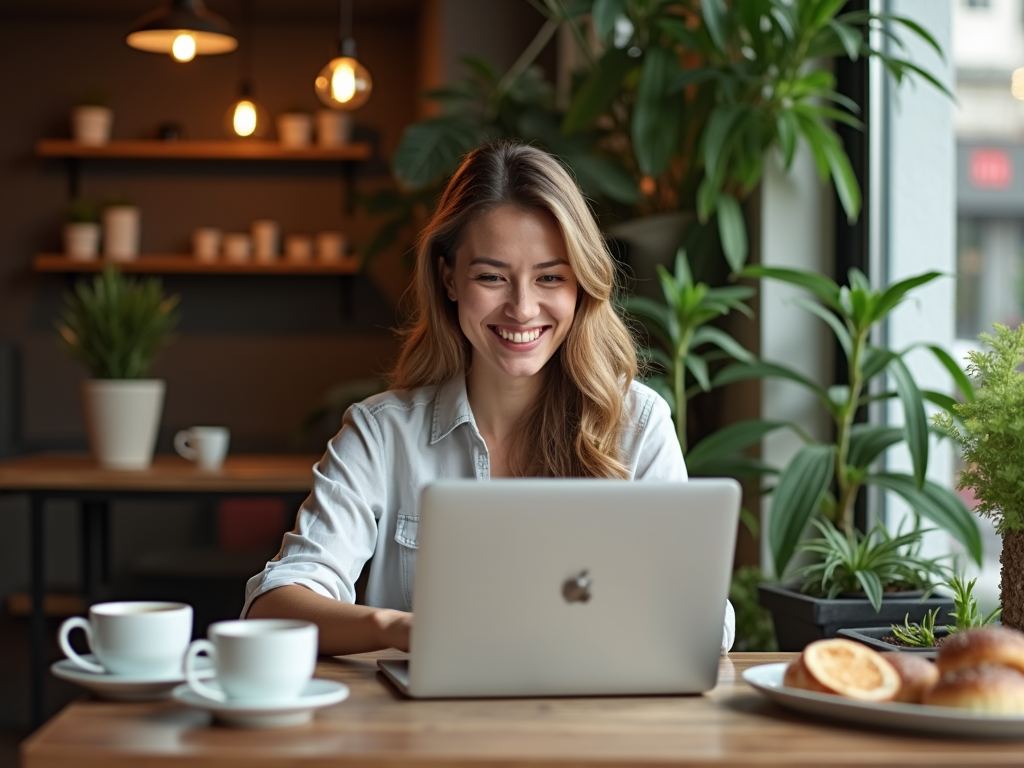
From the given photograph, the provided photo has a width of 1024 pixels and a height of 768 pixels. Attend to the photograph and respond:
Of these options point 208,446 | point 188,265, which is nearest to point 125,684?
point 208,446

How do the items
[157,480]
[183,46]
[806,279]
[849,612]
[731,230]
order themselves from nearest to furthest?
[849,612], [806,279], [731,230], [157,480], [183,46]

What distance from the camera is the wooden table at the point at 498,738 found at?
38.9 inches

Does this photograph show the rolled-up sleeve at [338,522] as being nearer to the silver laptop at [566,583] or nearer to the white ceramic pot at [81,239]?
the silver laptop at [566,583]

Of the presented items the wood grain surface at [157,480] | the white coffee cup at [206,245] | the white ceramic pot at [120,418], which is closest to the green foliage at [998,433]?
the wood grain surface at [157,480]

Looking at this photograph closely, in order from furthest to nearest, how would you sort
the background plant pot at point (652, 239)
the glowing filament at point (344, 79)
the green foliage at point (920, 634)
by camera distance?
the glowing filament at point (344, 79)
the background plant pot at point (652, 239)
the green foliage at point (920, 634)

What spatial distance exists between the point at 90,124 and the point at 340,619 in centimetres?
512

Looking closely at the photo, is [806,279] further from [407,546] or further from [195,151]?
[195,151]

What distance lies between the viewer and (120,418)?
3801mm

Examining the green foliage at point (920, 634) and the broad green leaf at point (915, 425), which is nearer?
the green foliage at point (920, 634)

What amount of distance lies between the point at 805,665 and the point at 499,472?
87cm

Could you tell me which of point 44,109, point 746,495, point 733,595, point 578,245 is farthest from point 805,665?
point 44,109

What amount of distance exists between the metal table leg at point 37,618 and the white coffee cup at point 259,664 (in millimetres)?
2761

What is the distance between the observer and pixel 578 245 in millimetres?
1875

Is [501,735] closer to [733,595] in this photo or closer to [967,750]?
[967,750]
